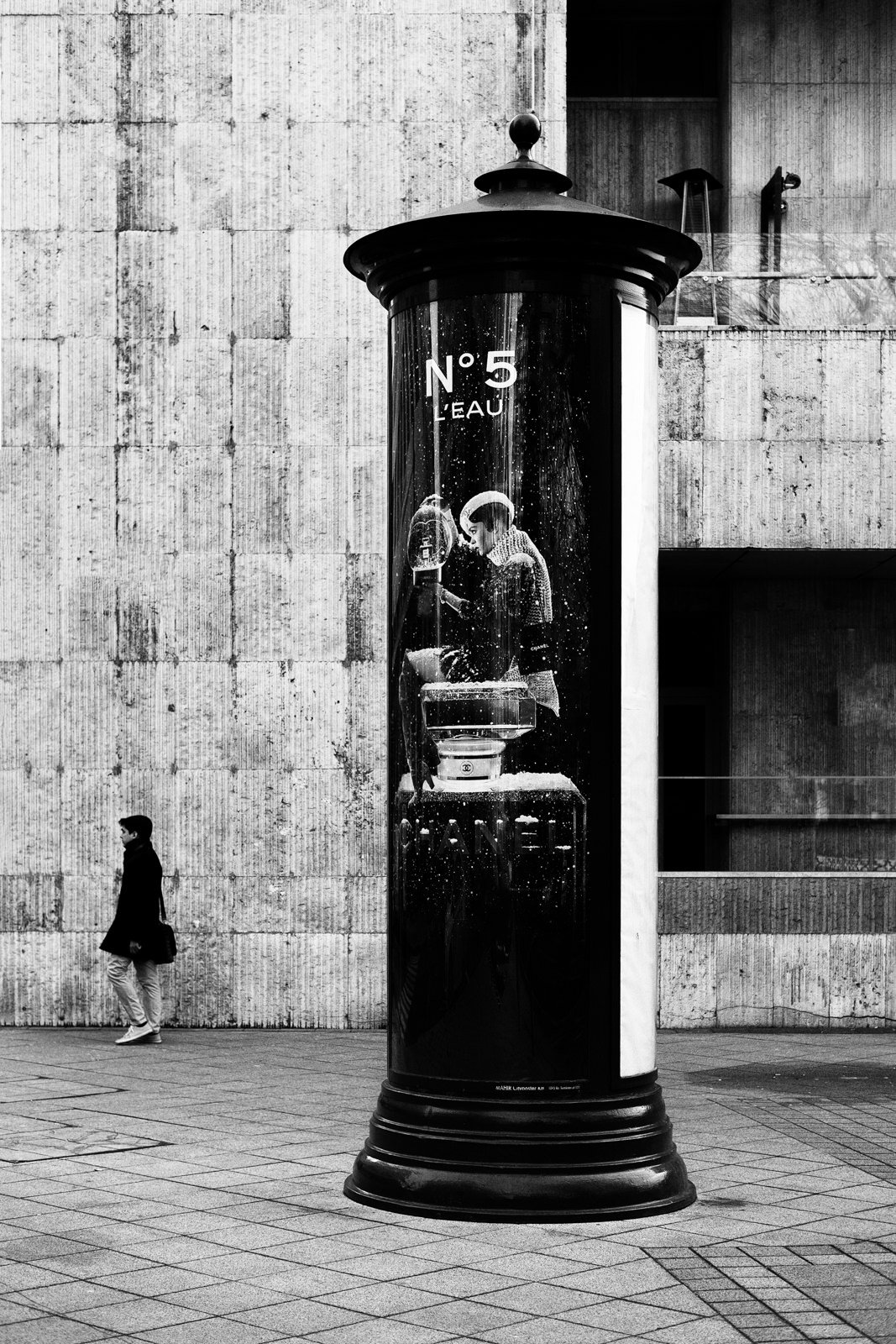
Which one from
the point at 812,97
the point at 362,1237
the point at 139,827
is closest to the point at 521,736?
the point at 362,1237

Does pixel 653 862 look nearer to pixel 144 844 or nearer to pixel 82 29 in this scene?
pixel 144 844

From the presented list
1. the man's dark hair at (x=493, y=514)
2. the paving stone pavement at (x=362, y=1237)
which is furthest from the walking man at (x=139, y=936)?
the man's dark hair at (x=493, y=514)

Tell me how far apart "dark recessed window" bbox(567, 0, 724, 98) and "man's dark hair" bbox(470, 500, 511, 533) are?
36.9 ft

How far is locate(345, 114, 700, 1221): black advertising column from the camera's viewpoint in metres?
7.20

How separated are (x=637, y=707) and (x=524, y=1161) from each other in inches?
78.5

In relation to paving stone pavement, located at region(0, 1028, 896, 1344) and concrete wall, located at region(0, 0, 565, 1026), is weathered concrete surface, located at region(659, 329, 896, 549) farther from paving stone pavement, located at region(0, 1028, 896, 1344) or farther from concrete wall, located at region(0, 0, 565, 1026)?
paving stone pavement, located at region(0, 1028, 896, 1344)

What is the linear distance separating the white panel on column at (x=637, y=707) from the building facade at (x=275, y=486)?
258 inches

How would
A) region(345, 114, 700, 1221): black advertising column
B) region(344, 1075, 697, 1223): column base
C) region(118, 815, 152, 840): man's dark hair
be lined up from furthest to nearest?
region(118, 815, 152, 840): man's dark hair < region(345, 114, 700, 1221): black advertising column < region(344, 1075, 697, 1223): column base

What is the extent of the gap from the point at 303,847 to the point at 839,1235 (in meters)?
7.68

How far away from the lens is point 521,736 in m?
7.29

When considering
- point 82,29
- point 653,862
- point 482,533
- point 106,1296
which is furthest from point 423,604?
point 82,29

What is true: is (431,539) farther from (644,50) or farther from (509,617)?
(644,50)

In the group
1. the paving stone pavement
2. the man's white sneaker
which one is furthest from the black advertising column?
the man's white sneaker

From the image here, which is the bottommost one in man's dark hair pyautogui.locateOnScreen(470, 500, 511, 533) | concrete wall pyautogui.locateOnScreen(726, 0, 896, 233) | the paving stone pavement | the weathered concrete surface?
the paving stone pavement
